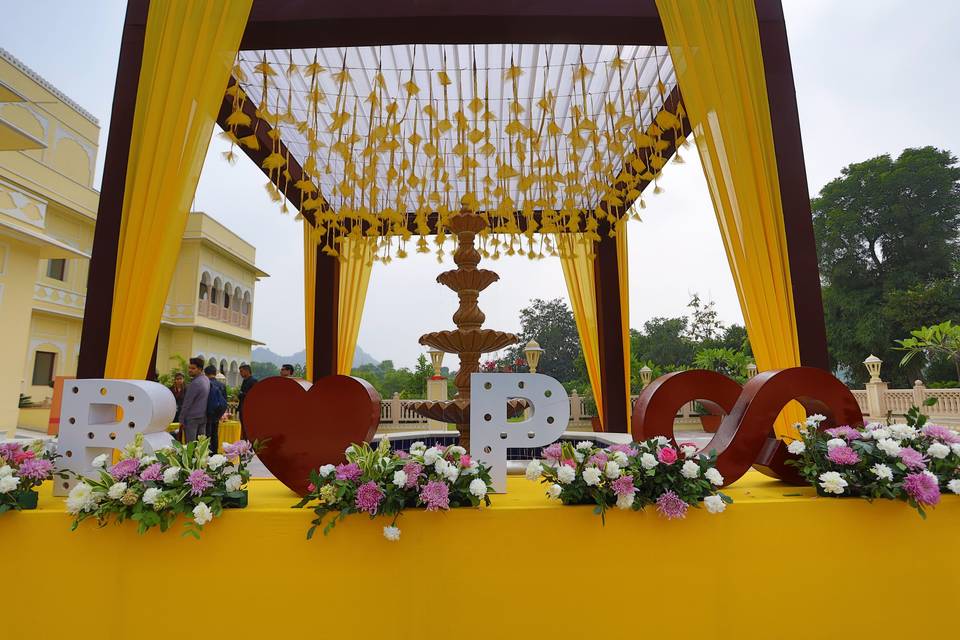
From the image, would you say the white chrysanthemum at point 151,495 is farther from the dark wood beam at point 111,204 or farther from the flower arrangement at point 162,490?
the dark wood beam at point 111,204

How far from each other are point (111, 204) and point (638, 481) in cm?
283

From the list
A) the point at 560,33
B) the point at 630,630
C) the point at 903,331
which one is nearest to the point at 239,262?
the point at 560,33

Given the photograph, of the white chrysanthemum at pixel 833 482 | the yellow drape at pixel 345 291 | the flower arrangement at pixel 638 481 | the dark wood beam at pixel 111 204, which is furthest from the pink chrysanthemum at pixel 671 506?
the yellow drape at pixel 345 291

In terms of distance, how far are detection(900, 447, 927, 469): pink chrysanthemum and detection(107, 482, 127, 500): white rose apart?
2693 millimetres

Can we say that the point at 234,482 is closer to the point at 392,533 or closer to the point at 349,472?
the point at 349,472

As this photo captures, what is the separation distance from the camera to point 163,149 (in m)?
2.49

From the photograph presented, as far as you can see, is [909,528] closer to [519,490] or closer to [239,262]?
[519,490]

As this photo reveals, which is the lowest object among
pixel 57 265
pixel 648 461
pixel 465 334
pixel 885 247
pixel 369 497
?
pixel 369 497

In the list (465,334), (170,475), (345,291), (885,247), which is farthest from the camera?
(885,247)

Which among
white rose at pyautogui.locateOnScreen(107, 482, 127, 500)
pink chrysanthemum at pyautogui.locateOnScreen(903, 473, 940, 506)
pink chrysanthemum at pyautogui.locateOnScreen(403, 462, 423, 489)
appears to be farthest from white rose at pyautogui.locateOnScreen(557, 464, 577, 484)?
white rose at pyautogui.locateOnScreen(107, 482, 127, 500)

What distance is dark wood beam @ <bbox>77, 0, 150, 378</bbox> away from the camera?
2588 millimetres

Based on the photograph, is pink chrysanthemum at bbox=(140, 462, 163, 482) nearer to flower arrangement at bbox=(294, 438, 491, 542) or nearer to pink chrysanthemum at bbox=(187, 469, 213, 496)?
pink chrysanthemum at bbox=(187, 469, 213, 496)

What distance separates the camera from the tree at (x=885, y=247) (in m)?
21.5

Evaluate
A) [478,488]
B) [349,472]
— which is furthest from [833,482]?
[349,472]
